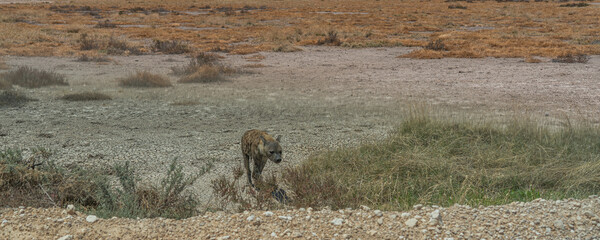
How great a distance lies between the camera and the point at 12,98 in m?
10.9

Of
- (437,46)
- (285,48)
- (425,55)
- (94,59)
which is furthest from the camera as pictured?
(285,48)

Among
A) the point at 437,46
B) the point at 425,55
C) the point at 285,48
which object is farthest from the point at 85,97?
the point at 437,46

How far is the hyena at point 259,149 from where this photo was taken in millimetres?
5363

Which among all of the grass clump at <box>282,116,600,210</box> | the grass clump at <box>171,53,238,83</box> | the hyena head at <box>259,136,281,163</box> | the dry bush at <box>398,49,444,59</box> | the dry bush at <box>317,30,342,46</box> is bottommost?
the dry bush at <box>317,30,342,46</box>

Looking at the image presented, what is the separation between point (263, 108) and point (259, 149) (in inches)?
202

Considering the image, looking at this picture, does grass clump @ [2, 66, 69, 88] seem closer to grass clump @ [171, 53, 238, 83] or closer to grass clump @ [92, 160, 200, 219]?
grass clump @ [171, 53, 238, 83]

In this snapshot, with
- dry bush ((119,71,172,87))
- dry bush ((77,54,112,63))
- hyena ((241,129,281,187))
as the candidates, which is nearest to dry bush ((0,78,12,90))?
dry bush ((119,71,172,87))

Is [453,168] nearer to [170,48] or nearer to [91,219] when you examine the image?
[91,219]

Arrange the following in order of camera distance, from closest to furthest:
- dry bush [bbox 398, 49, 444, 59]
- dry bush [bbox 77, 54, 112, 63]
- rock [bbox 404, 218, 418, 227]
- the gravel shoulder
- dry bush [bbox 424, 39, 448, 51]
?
rock [bbox 404, 218, 418, 227], the gravel shoulder, dry bush [bbox 77, 54, 112, 63], dry bush [bbox 398, 49, 444, 59], dry bush [bbox 424, 39, 448, 51]

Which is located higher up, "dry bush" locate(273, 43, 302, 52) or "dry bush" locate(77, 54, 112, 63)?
"dry bush" locate(77, 54, 112, 63)

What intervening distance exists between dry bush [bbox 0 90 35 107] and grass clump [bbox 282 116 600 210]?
7.38m

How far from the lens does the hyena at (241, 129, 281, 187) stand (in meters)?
5.36

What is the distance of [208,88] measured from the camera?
Result: 42.4 feet

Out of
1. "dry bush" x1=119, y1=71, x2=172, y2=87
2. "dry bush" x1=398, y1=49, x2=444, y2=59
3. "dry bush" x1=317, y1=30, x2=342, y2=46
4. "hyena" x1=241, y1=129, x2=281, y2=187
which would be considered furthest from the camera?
"dry bush" x1=317, y1=30, x2=342, y2=46
